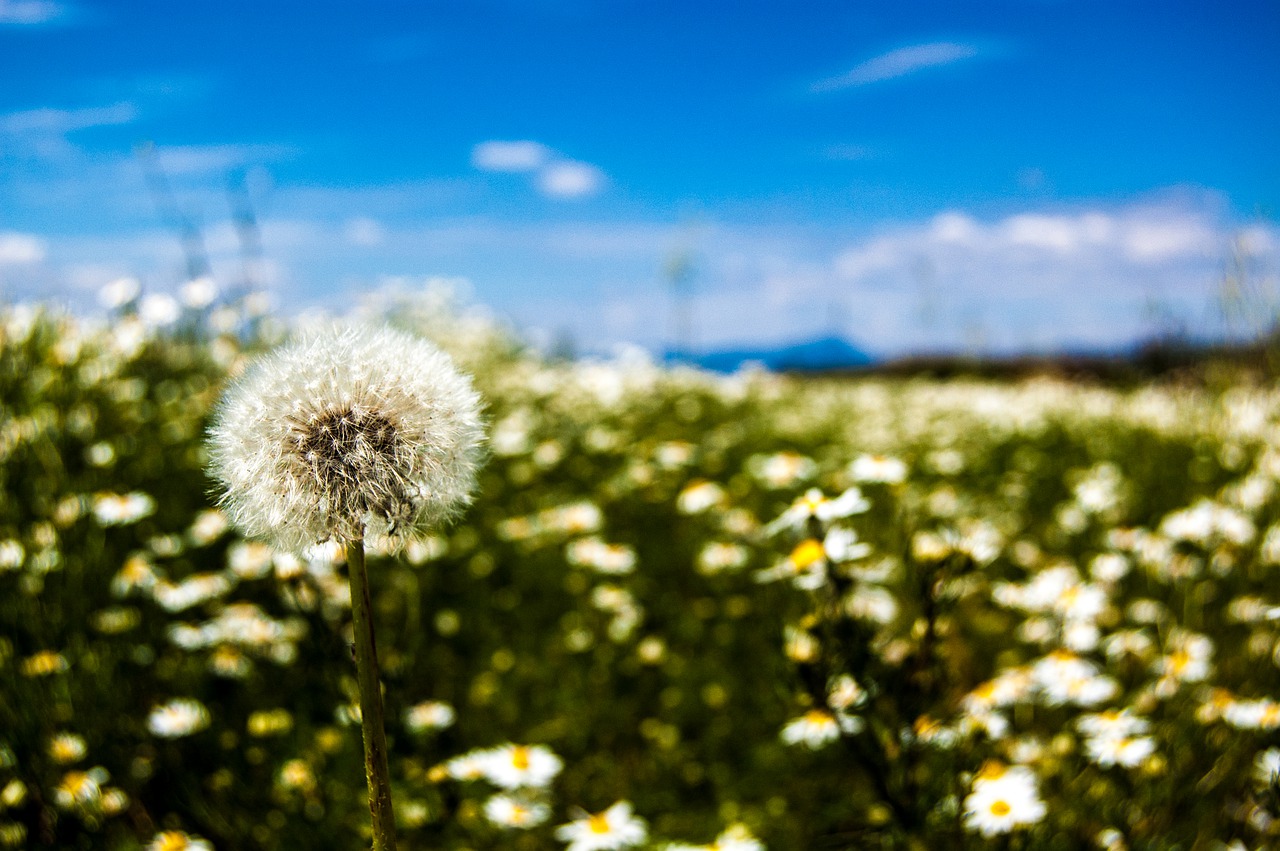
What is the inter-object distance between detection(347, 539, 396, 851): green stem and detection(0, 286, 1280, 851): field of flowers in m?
A: 0.18

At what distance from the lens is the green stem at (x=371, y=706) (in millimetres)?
893

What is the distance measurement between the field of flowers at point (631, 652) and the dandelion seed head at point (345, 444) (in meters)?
0.08

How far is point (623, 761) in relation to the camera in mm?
3074

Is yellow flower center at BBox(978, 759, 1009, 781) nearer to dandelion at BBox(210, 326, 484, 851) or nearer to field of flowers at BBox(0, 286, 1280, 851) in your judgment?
field of flowers at BBox(0, 286, 1280, 851)

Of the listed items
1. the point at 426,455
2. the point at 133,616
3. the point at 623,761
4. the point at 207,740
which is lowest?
the point at 623,761

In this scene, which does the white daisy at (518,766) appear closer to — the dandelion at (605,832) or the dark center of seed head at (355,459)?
the dandelion at (605,832)

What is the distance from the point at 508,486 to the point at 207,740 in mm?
3049

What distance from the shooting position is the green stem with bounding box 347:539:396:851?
89 cm

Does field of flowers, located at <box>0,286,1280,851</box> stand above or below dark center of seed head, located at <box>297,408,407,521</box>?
below

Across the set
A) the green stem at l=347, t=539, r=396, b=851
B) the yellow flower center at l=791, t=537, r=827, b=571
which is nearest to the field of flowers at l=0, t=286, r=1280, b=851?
the yellow flower center at l=791, t=537, r=827, b=571

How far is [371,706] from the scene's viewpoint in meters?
0.92

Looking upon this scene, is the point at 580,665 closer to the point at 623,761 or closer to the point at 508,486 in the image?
the point at 623,761

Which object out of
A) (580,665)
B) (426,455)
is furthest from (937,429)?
(426,455)

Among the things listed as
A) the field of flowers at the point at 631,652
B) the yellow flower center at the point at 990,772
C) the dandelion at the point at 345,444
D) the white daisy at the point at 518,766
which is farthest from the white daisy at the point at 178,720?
the yellow flower center at the point at 990,772
